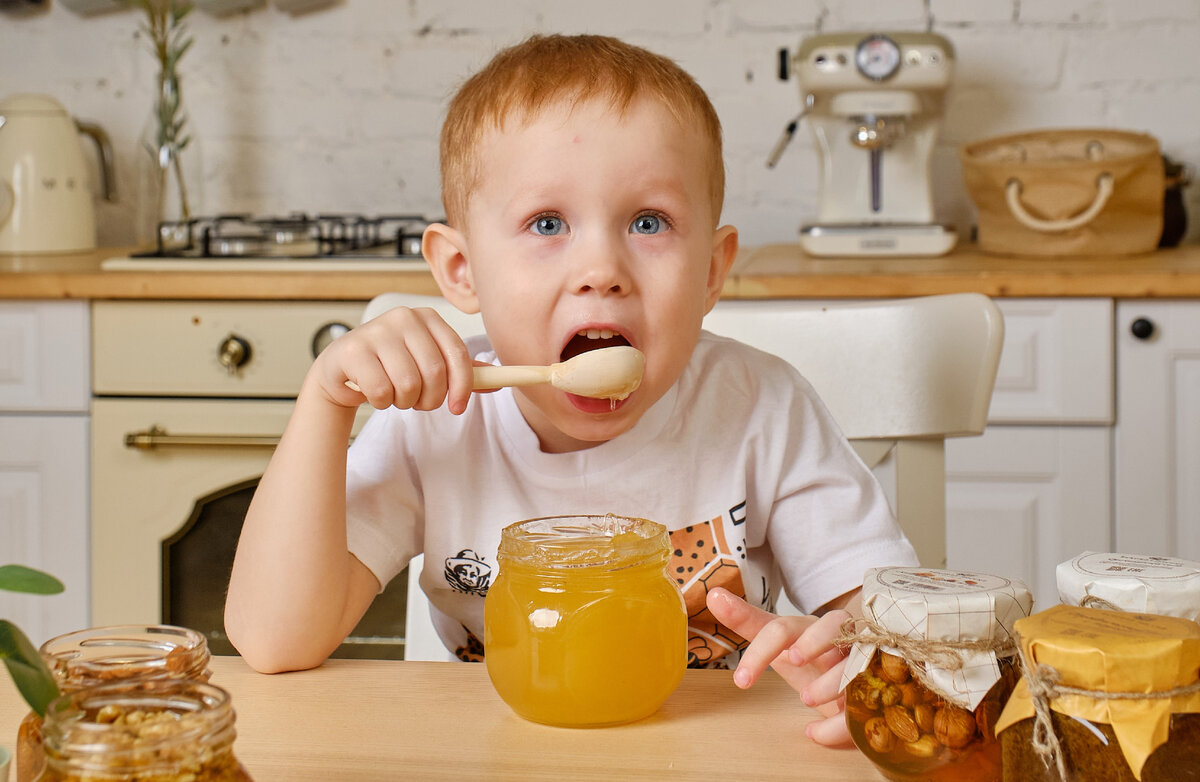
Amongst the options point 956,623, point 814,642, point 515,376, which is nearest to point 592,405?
point 515,376

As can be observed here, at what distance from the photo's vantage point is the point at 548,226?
0.85 m

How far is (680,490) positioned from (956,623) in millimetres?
474

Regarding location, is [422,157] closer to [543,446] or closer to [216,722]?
[543,446]

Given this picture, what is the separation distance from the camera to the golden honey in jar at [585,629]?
583 millimetres

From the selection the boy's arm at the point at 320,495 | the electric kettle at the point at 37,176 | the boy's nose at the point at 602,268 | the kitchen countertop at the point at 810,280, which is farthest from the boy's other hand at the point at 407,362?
the electric kettle at the point at 37,176

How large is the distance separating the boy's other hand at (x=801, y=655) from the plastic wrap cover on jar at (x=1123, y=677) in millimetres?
145

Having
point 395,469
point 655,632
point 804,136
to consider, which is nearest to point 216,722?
point 655,632

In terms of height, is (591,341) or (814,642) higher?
(591,341)

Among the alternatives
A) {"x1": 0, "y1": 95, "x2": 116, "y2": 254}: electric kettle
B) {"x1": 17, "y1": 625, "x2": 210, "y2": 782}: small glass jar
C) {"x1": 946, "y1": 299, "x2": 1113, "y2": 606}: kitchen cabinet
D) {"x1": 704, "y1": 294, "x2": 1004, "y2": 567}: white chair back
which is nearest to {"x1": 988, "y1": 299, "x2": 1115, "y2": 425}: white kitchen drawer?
{"x1": 946, "y1": 299, "x2": 1113, "y2": 606}: kitchen cabinet

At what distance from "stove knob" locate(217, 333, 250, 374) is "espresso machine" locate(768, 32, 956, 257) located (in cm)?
92

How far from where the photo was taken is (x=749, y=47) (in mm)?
2359

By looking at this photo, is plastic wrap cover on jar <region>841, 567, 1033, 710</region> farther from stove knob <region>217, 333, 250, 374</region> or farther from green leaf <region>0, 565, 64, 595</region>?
stove knob <region>217, 333, 250, 374</region>

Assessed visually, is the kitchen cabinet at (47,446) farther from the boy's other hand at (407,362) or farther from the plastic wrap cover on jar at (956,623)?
the plastic wrap cover on jar at (956,623)

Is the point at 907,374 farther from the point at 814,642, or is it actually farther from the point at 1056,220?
the point at 1056,220
